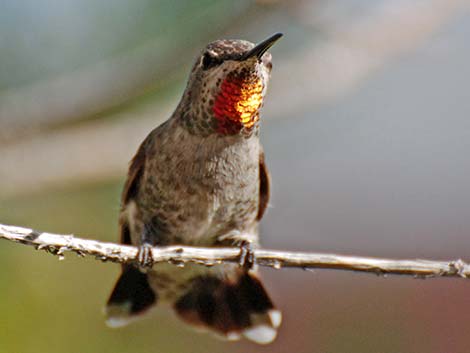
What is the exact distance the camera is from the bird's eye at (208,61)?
3.30 m

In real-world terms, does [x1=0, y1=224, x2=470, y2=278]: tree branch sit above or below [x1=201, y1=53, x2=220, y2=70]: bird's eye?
below

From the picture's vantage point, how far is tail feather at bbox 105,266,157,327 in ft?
13.7

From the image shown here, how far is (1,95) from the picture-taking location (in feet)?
16.8

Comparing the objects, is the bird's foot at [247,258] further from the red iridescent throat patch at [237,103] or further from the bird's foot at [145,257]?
the red iridescent throat patch at [237,103]

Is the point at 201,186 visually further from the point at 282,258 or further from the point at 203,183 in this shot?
the point at 282,258

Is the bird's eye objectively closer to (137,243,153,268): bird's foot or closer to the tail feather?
(137,243,153,268): bird's foot

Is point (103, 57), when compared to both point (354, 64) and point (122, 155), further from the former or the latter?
point (354, 64)

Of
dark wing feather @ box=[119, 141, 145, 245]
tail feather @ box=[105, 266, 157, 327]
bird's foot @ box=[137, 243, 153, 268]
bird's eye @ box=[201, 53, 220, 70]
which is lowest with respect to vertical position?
bird's foot @ box=[137, 243, 153, 268]

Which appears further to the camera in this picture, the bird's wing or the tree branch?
the bird's wing

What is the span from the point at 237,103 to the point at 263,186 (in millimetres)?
790

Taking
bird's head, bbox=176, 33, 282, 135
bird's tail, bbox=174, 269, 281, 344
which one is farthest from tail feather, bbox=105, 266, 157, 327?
bird's head, bbox=176, 33, 282, 135

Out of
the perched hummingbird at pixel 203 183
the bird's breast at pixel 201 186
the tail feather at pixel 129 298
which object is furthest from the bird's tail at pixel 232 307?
the bird's breast at pixel 201 186

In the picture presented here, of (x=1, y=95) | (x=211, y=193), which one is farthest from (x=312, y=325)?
(x=1, y=95)

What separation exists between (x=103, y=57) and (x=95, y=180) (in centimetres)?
82
